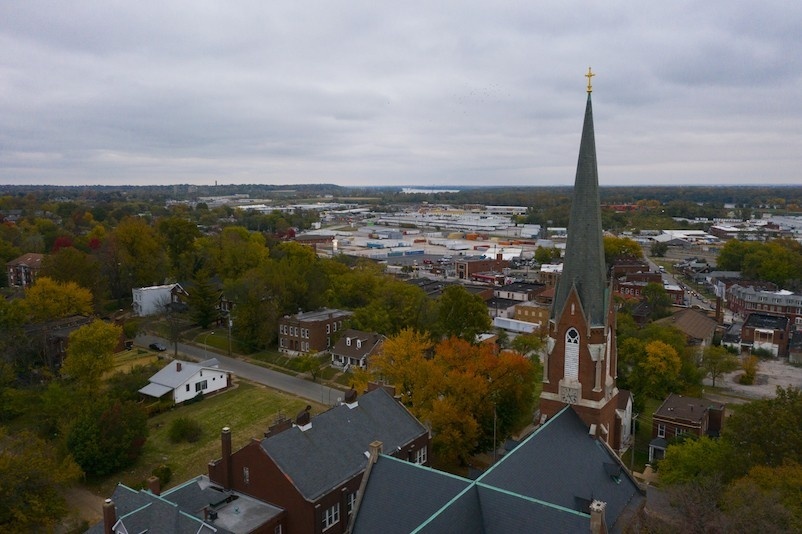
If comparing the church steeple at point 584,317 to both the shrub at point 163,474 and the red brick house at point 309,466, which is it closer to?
the red brick house at point 309,466

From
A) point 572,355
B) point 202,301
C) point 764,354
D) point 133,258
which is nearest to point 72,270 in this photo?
point 133,258

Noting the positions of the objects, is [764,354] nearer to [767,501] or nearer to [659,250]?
[767,501]

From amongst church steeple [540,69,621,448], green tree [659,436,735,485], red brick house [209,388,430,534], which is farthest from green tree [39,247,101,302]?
green tree [659,436,735,485]

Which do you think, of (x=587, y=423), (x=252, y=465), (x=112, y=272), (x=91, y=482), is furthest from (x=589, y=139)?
(x=112, y=272)

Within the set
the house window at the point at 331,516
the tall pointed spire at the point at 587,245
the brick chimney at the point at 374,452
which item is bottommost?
the house window at the point at 331,516

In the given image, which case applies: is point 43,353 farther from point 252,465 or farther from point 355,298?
point 252,465

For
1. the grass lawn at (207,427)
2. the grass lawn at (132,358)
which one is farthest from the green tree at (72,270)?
the grass lawn at (207,427)

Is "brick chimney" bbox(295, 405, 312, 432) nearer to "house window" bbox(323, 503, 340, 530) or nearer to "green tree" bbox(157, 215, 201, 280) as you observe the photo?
"house window" bbox(323, 503, 340, 530)
